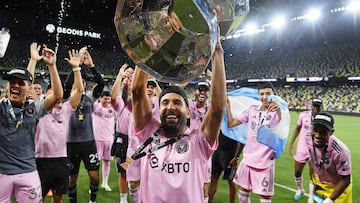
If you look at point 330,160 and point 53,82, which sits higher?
point 53,82

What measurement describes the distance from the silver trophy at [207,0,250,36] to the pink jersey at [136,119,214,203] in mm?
931

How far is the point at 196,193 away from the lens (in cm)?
199

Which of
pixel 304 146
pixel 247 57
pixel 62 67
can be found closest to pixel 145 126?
pixel 304 146

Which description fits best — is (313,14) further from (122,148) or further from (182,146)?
(182,146)

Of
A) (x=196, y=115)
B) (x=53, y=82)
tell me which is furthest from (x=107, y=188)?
(x=53, y=82)

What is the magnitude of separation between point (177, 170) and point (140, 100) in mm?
499

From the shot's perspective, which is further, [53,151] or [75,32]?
[75,32]

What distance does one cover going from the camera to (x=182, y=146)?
6.70ft

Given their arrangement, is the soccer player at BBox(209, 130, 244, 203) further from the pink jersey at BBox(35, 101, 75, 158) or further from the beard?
the beard

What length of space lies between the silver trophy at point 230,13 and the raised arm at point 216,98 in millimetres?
353

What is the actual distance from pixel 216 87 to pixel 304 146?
4493 millimetres

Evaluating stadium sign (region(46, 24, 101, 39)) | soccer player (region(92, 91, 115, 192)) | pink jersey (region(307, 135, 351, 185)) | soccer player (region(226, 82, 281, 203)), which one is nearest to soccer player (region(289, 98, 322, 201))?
soccer player (region(226, 82, 281, 203))

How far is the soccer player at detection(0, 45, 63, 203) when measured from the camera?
2.88 meters

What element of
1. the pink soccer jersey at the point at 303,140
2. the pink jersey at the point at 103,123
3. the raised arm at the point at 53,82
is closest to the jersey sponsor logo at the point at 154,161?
the raised arm at the point at 53,82
